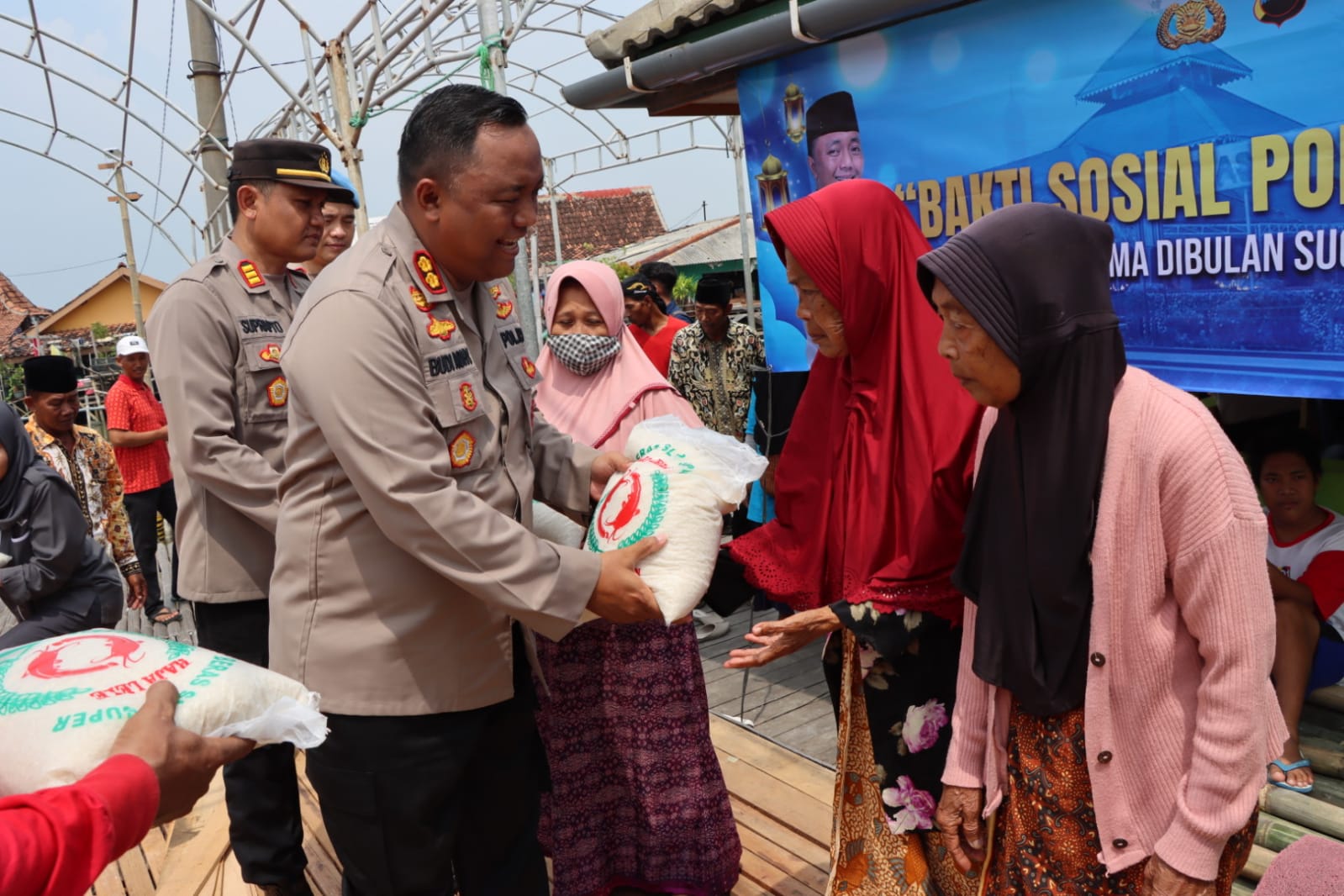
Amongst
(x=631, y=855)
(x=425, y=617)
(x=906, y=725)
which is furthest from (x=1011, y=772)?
(x=631, y=855)

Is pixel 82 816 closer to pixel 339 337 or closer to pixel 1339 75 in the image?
pixel 339 337

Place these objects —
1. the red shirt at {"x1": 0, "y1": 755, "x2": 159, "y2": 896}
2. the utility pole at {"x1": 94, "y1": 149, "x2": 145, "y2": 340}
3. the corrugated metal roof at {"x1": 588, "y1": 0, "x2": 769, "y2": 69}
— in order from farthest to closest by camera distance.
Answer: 1. the utility pole at {"x1": 94, "y1": 149, "x2": 145, "y2": 340}
2. the corrugated metal roof at {"x1": 588, "y1": 0, "x2": 769, "y2": 69}
3. the red shirt at {"x1": 0, "y1": 755, "x2": 159, "y2": 896}

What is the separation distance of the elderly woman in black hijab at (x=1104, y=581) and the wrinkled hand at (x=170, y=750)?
1.27 m

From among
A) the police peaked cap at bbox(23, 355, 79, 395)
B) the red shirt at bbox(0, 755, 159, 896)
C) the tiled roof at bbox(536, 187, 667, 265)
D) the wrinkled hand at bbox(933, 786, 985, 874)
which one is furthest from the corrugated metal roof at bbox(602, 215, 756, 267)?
the red shirt at bbox(0, 755, 159, 896)

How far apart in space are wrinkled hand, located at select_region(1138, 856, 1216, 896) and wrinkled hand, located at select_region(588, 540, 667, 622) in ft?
3.25

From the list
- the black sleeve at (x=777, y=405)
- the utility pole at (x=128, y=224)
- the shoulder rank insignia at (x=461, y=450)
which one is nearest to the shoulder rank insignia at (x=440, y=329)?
the shoulder rank insignia at (x=461, y=450)

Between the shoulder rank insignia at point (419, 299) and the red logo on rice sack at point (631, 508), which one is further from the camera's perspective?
the red logo on rice sack at point (631, 508)

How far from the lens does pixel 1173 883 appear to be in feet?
4.99

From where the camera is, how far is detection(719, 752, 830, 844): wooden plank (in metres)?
3.13

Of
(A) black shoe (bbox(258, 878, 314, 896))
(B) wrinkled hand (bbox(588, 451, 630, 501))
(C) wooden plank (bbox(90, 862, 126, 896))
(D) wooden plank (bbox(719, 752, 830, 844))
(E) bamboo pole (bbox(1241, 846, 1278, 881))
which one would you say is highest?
(B) wrinkled hand (bbox(588, 451, 630, 501))

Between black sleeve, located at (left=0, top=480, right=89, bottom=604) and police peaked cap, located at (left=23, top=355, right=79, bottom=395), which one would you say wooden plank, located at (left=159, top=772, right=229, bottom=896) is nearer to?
black sleeve, located at (left=0, top=480, right=89, bottom=604)

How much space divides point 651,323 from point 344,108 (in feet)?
7.28

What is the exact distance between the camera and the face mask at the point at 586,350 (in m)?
3.00

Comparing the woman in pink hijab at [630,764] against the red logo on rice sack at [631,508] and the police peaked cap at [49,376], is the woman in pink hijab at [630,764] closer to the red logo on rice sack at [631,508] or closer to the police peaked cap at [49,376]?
the red logo on rice sack at [631,508]
